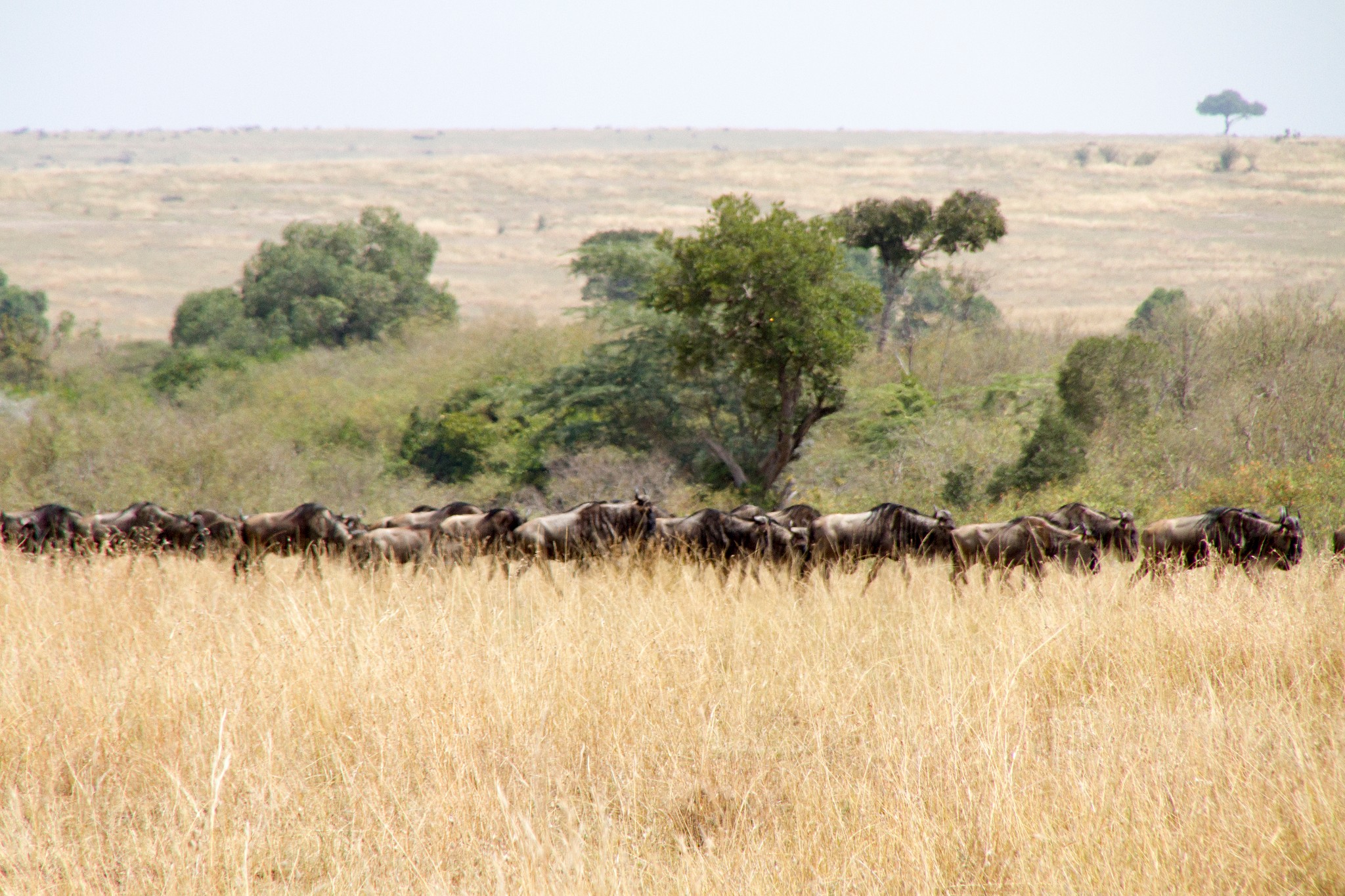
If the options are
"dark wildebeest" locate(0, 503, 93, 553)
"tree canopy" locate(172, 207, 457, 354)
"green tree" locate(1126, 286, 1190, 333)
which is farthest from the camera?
"tree canopy" locate(172, 207, 457, 354)

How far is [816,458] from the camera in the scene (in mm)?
22844

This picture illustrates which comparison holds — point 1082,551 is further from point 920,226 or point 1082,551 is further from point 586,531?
point 920,226

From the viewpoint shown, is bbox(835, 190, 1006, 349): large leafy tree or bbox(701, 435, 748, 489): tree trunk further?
bbox(835, 190, 1006, 349): large leafy tree

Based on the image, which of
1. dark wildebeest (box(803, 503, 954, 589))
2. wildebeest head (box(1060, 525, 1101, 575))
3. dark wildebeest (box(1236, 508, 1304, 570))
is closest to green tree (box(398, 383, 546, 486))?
dark wildebeest (box(803, 503, 954, 589))

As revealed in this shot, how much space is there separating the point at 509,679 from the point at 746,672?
1.03 metres

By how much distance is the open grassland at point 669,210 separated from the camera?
6228 cm

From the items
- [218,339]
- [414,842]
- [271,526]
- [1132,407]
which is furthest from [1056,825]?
[218,339]

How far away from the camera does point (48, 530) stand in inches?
336

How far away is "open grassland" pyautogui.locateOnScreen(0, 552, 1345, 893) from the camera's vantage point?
2.91m

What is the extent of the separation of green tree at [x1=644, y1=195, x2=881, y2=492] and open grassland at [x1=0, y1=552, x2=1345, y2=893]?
14.4 metres

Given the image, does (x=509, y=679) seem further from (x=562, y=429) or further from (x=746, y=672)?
(x=562, y=429)

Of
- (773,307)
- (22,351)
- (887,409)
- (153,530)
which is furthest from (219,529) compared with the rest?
(22,351)

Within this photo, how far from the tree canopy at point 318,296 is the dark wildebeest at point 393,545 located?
3517 centimetres

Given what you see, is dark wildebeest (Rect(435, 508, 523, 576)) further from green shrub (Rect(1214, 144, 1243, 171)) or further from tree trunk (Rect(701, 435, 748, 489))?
green shrub (Rect(1214, 144, 1243, 171))
